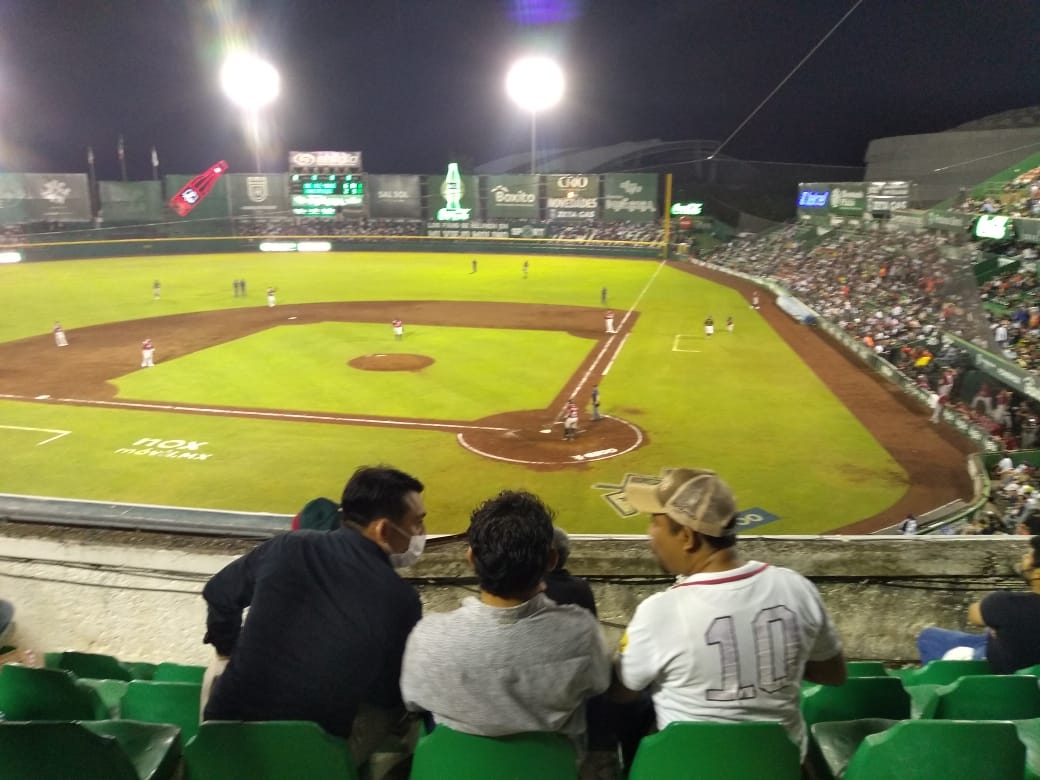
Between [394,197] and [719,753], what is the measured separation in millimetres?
Result: 71081

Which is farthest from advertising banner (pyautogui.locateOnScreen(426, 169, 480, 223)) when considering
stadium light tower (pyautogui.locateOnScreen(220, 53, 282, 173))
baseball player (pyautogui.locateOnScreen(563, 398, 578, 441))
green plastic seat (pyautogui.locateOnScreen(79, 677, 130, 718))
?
green plastic seat (pyautogui.locateOnScreen(79, 677, 130, 718))

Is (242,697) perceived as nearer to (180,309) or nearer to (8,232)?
(180,309)

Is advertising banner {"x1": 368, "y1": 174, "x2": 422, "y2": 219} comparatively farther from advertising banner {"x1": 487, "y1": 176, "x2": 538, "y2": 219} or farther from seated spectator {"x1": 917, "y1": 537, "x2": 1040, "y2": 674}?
seated spectator {"x1": 917, "y1": 537, "x2": 1040, "y2": 674}

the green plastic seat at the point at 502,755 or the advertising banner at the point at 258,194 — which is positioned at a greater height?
the advertising banner at the point at 258,194

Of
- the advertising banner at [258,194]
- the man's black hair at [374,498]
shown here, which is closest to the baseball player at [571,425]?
the man's black hair at [374,498]

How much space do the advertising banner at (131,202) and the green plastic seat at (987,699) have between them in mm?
72701

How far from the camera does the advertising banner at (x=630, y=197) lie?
65188mm

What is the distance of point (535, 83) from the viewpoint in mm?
54969

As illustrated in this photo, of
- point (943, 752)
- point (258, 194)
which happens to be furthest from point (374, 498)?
point (258, 194)

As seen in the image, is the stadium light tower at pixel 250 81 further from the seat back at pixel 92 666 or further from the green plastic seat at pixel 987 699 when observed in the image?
the green plastic seat at pixel 987 699

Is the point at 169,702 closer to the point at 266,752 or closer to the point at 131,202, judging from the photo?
the point at 266,752

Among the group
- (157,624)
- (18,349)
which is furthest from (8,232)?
(157,624)

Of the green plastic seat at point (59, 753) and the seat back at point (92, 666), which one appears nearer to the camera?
the green plastic seat at point (59, 753)

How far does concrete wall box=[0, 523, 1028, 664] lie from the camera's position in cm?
478
